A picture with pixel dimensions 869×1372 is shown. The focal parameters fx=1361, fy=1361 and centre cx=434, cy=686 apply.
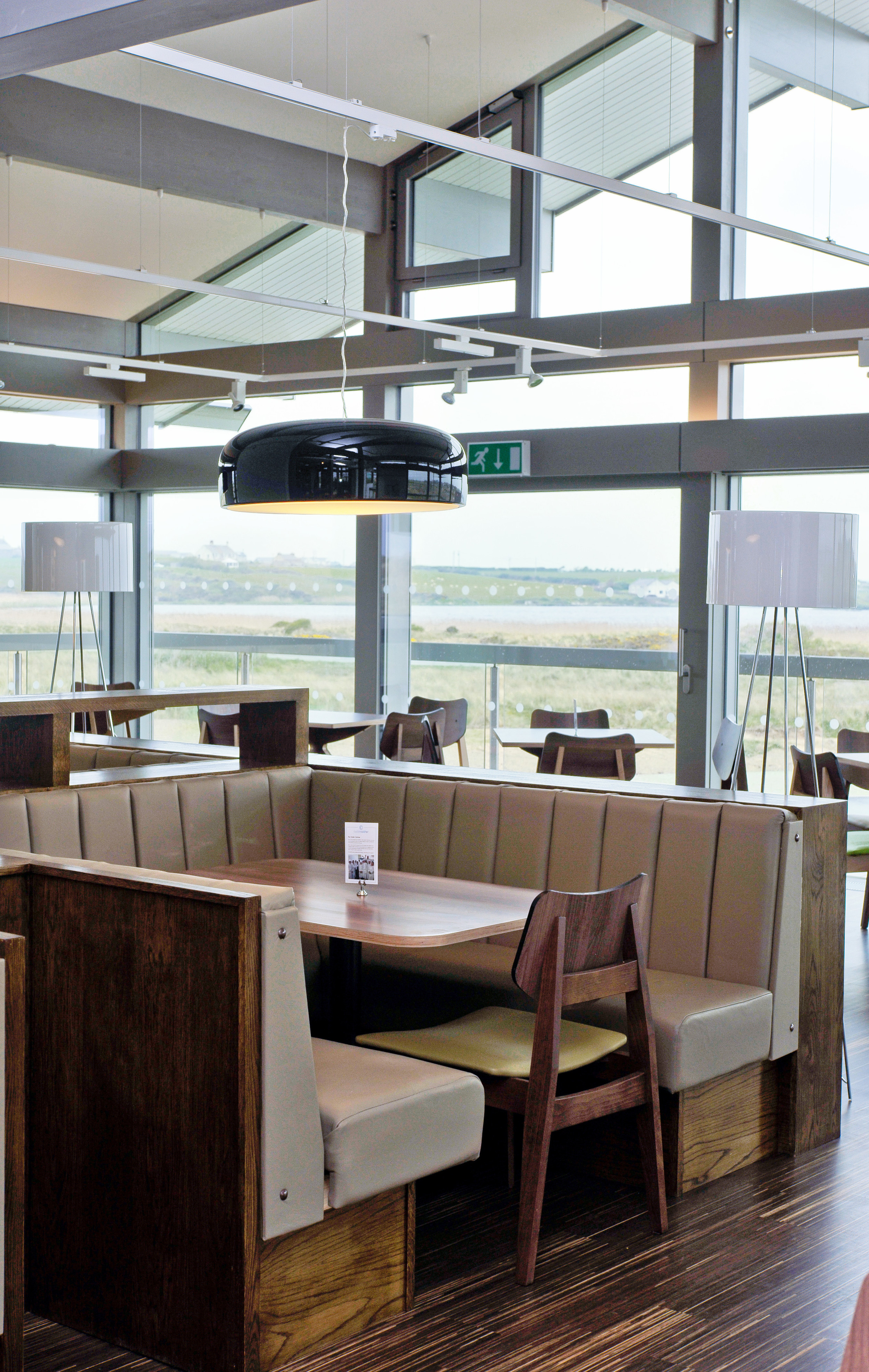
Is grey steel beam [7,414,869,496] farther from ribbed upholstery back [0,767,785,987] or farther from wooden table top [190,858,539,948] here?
wooden table top [190,858,539,948]

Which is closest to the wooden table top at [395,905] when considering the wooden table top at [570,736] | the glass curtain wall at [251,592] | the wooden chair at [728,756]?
the wooden chair at [728,756]

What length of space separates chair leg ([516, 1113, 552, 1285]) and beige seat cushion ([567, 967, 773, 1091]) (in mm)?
A: 517

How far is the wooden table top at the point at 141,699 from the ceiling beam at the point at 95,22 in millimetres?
2086

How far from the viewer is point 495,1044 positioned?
349 centimetres

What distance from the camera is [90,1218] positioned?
2980 millimetres

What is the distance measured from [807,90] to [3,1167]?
331 inches

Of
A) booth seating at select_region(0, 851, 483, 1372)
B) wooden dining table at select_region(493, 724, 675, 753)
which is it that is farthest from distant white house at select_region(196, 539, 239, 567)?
booth seating at select_region(0, 851, 483, 1372)

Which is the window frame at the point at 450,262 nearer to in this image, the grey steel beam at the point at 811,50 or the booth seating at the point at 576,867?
the grey steel beam at the point at 811,50

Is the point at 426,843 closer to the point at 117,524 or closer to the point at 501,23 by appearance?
the point at 117,524

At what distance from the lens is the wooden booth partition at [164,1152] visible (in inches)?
107

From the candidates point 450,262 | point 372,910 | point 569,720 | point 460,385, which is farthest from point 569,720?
point 372,910

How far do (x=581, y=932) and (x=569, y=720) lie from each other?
5.04 meters

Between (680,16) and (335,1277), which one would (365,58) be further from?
(335,1277)

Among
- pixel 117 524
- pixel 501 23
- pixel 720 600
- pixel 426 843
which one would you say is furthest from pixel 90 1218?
pixel 501 23
